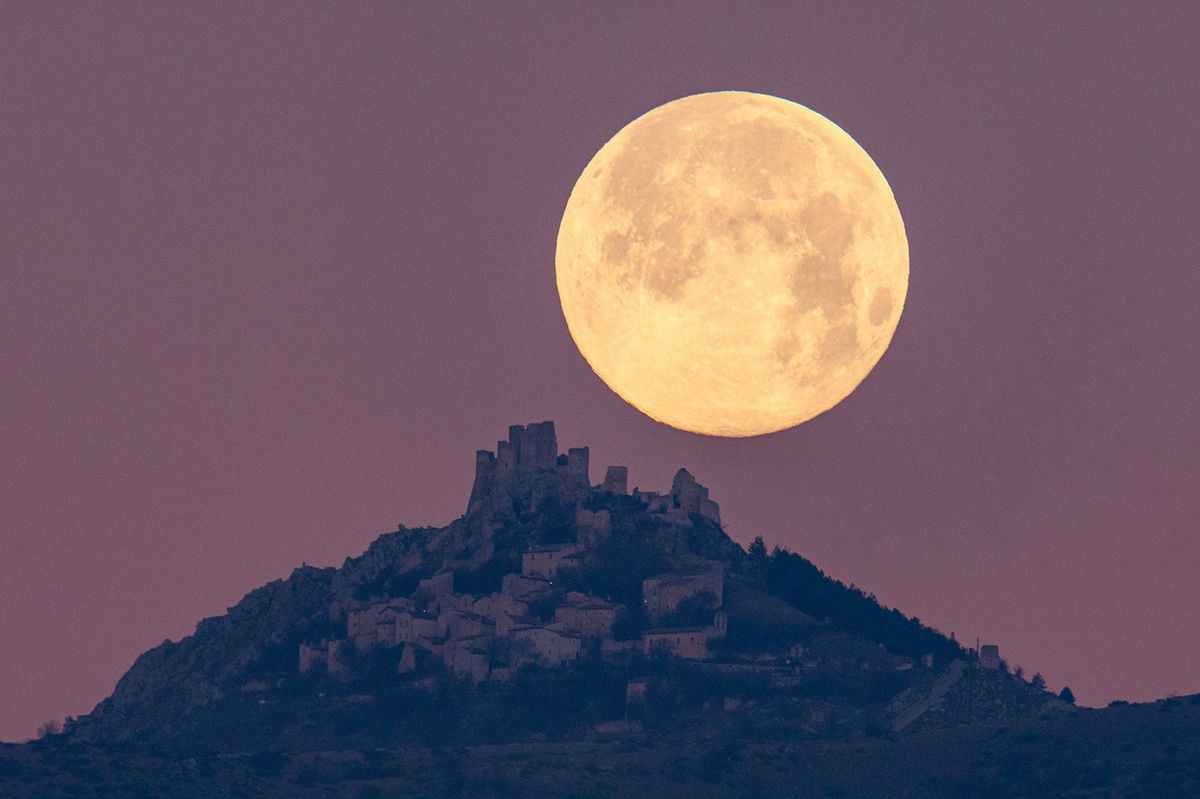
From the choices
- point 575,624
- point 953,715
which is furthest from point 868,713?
point 575,624

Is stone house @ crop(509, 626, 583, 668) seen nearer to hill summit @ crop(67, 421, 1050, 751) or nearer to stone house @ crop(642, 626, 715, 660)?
hill summit @ crop(67, 421, 1050, 751)

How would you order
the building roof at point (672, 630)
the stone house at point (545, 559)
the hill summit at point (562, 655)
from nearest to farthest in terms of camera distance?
the hill summit at point (562, 655) → the building roof at point (672, 630) → the stone house at point (545, 559)

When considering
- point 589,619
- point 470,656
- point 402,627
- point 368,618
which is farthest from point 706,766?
point 368,618

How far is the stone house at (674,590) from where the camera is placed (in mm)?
186125

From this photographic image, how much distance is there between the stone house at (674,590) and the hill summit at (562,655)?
0.46ft

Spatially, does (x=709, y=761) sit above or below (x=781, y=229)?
below

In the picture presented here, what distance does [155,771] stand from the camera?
154000 mm

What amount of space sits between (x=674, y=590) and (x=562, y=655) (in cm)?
1070

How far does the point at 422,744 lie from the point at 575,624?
54.4 feet

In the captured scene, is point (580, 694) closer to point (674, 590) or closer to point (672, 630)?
point (672, 630)

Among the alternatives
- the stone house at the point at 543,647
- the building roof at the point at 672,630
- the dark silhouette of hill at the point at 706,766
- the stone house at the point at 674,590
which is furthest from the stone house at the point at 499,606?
the dark silhouette of hill at the point at 706,766

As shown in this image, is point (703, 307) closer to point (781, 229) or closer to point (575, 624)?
point (781, 229)

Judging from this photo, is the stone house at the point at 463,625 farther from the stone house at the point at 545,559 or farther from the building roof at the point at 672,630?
the building roof at the point at 672,630

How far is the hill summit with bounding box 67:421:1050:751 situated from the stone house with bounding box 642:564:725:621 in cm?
14
